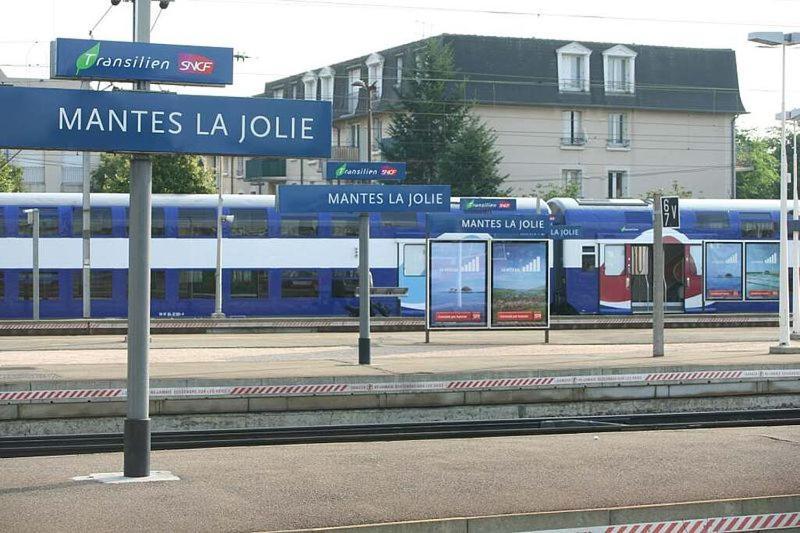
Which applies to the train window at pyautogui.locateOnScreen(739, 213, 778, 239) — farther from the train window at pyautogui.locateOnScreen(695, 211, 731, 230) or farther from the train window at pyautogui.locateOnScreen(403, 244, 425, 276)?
the train window at pyautogui.locateOnScreen(403, 244, 425, 276)

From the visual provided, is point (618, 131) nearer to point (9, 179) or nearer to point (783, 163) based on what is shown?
point (9, 179)

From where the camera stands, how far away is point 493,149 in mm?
67188

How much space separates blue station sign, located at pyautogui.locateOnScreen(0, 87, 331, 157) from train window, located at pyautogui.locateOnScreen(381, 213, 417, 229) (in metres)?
29.7

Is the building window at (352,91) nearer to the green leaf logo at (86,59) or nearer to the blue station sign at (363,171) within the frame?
the blue station sign at (363,171)

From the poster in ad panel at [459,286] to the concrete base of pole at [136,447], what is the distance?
1833 centimetres

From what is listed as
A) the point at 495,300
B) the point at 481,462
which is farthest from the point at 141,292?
the point at 495,300

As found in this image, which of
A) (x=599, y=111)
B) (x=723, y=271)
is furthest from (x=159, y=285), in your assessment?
(x=599, y=111)

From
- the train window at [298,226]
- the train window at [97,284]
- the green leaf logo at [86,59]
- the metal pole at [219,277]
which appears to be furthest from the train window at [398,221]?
the green leaf logo at [86,59]

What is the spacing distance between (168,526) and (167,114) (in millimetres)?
3615

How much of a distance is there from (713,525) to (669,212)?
1524 cm

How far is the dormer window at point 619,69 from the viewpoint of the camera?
70312 mm

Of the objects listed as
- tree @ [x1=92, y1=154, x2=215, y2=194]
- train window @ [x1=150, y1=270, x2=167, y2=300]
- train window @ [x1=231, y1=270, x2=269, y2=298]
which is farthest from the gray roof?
train window @ [x1=150, y1=270, x2=167, y2=300]

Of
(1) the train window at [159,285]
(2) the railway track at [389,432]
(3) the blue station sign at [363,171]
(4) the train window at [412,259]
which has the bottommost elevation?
(2) the railway track at [389,432]

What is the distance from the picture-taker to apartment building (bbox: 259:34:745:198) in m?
68.1
